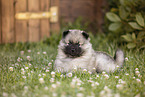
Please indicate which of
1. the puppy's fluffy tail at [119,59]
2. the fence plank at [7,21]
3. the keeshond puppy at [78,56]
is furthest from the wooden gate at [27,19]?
the puppy's fluffy tail at [119,59]

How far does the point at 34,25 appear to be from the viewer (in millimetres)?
5168

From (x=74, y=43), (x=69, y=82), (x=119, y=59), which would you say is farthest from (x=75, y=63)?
(x=119, y=59)

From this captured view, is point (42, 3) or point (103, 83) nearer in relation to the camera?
point (103, 83)

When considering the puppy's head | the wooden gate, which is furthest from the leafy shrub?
the wooden gate

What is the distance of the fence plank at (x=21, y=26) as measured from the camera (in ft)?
16.0

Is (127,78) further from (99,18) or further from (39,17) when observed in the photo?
(99,18)

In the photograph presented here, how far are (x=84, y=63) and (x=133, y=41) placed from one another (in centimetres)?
158

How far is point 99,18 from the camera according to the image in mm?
6750

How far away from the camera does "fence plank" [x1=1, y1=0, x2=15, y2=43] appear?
15.4 ft

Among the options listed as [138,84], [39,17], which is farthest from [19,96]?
[39,17]

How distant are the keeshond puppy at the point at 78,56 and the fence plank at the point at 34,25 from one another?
2.50 metres

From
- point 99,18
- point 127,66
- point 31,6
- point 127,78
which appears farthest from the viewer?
point 99,18

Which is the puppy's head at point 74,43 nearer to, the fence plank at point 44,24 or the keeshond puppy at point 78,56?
the keeshond puppy at point 78,56

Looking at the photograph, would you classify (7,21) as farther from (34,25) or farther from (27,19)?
(34,25)
